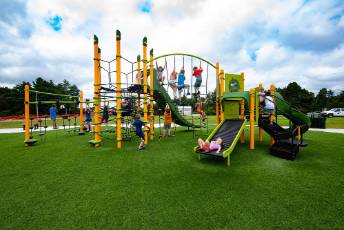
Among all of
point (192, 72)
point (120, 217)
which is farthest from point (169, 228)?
point (192, 72)

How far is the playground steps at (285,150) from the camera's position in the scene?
621 centimetres

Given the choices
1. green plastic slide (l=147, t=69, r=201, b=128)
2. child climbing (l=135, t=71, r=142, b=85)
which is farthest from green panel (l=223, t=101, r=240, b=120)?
child climbing (l=135, t=71, r=142, b=85)

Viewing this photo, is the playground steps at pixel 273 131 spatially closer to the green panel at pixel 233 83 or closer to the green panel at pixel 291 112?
the green panel at pixel 291 112

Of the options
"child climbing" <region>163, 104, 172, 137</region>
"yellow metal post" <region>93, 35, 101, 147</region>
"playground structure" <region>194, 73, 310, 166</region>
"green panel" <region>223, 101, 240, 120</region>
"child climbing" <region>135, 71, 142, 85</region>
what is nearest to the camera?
"playground structure" <region>194, 73, 310, 166</region>

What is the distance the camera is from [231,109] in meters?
9.16

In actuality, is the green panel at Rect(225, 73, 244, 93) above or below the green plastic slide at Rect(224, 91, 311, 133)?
above

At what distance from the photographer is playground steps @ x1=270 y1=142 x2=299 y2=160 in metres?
6.21

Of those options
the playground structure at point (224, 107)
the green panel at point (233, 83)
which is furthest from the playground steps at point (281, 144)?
the green panel at point (233, 83)

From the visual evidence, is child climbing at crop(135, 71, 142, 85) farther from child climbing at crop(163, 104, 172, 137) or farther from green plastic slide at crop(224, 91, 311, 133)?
green plastic slide at crop(224, 91, 311, 133)

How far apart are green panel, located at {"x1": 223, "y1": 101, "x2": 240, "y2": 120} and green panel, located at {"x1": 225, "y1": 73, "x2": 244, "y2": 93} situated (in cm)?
62

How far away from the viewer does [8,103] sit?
1959 inches

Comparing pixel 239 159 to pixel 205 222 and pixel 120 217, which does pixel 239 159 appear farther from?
pixel 120 217

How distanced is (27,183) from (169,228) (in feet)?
12.1

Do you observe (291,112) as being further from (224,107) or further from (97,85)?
(97,85)
